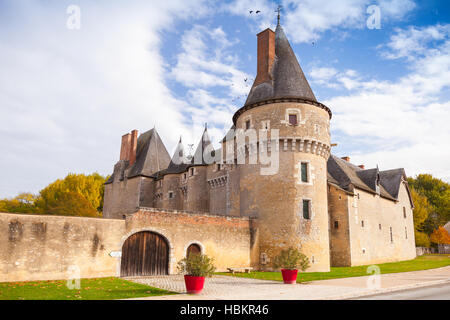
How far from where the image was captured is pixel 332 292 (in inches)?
466

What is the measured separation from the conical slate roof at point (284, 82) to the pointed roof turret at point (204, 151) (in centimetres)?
893

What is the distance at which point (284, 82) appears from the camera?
25.1 meters

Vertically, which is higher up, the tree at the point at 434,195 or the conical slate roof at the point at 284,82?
the conical slate roof at the point at 284,82

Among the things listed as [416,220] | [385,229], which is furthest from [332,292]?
[416,220]

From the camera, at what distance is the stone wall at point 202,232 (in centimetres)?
1948

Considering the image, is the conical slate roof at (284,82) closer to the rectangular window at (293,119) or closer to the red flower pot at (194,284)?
the rectangular window at (293,119)

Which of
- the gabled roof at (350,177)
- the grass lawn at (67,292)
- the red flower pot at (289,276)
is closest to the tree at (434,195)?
the gabled roof at (350,177)

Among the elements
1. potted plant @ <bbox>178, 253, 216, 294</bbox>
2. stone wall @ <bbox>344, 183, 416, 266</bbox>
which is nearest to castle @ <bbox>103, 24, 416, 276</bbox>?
stone wall @ <bbox>344, 183, 416, 266</bbox>

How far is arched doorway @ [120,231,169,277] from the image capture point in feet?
60.5

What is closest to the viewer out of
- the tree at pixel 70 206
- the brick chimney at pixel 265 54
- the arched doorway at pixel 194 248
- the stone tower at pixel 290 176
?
the arched doorway at pixel 194 248

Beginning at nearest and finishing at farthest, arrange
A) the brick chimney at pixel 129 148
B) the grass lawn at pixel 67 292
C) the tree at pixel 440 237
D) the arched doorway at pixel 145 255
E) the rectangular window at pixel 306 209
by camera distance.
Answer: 1. the grass lawn at pixel 67 292
2. the arched doorway at pixel 145 255
3. the rectangular window at pixel 306 209
4. the brick chimney at pixel 129 148
5. the tree at pixel 440 237
